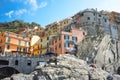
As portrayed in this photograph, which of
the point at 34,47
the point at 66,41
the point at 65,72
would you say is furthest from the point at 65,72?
the point at 34,47

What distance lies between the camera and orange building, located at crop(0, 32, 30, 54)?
7866cm

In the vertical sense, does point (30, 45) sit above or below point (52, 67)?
above

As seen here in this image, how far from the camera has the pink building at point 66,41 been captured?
77375mm

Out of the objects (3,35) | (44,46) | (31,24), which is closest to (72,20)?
(44,46)

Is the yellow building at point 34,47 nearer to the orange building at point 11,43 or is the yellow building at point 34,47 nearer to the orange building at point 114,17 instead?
the orange building at point 11,43

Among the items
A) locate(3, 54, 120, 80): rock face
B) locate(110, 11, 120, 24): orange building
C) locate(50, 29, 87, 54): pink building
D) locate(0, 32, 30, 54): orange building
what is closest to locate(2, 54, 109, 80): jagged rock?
locate(3, 54, 120, 80): rock face

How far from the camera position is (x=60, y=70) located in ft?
202

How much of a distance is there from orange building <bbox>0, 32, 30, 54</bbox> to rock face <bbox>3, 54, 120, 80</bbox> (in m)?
18.7

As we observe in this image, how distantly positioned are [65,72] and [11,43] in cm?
2932

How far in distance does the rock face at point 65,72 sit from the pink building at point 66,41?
37.0 feet

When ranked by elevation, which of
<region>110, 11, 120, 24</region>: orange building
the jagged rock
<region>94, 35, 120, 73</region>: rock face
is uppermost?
<region>110, 11, 120, 24</region>: orange building

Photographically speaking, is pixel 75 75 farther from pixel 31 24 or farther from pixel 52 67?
pixel 31 24

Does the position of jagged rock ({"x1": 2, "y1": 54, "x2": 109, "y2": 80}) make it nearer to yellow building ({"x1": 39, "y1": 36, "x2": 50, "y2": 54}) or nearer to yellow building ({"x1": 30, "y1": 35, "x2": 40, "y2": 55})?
yellow building ({"x1": 39, "y1": 36, "x2": 50, "y2": 54})

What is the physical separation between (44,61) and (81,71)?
1379 cm
